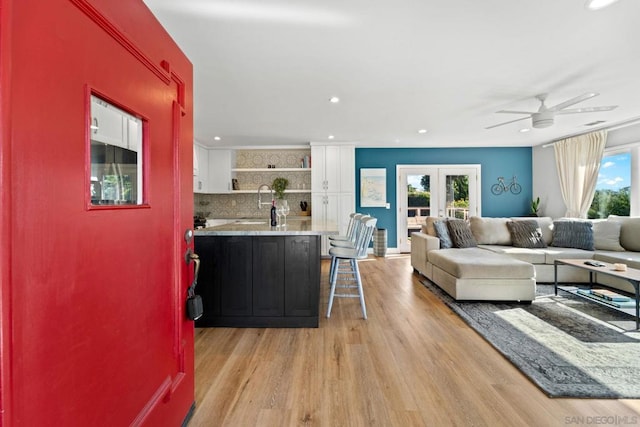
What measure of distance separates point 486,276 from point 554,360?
1.29m

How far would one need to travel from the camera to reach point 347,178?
20.5ft

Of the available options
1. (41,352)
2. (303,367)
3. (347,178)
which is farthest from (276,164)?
(41,352)

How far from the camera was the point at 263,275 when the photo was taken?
2744mm

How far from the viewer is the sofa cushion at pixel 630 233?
13.4ft

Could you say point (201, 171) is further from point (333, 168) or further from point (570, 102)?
point (570, 102)

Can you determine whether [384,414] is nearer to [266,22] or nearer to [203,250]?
[203,250]

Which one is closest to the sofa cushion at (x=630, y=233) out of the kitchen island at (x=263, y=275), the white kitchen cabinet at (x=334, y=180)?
the white kitchen cabinet at (x=334, y=180)

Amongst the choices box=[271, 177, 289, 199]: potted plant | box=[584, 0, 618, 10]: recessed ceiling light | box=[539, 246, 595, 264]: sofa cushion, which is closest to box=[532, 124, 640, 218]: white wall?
box=[539, 246, 595, 264]: sofa cushion

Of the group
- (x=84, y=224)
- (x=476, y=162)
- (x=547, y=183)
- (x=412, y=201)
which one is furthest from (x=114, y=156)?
(x=547, y=183)

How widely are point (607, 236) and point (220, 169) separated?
6783 millimetres

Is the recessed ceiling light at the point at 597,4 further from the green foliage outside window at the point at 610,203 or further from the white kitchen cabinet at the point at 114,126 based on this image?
the green foliage outside window at the point at 610,203

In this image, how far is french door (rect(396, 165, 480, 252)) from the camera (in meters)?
6.72

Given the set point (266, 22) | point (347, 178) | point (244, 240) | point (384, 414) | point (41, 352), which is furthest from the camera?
point (347, 178)

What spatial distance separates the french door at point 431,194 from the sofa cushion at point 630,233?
8.54ft
